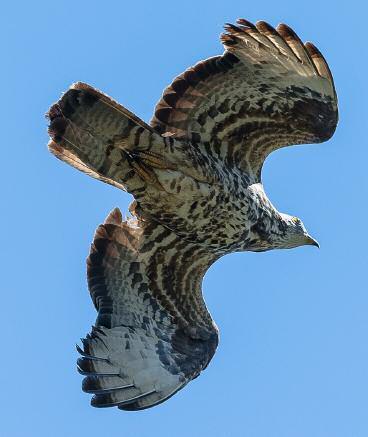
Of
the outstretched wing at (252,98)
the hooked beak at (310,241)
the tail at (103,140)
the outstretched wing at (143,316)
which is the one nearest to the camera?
the tail at (103,140)

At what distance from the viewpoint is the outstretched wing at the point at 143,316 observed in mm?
13914

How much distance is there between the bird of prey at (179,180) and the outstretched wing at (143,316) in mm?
14

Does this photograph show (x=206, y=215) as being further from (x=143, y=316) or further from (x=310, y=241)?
(x=310, y=241)

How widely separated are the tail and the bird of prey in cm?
1

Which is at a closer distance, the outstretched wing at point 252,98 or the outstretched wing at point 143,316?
the outstretched wing at point 252,98

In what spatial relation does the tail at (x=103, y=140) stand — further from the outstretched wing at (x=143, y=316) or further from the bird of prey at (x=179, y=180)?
the outstretched wing at (x=143, y=316)

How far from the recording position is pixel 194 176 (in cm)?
1354

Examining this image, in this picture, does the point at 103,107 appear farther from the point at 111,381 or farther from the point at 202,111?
the point at 111,381

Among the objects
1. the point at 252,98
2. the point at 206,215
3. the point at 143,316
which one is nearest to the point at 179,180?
the point at 206,215

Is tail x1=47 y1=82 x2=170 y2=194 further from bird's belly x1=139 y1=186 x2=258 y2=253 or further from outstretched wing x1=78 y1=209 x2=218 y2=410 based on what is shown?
outstretched wing x1=78 y1=209 x2=218 y2=410

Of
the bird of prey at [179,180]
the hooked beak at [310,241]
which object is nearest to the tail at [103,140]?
the bird of prey at [179,180]

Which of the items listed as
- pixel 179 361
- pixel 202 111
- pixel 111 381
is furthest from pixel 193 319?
pixel 202 111

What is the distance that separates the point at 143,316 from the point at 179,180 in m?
2.27

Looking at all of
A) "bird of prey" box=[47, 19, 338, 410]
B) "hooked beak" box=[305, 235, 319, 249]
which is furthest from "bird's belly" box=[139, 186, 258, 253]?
"hooked beak" box=[305, 235, 319, 249]
